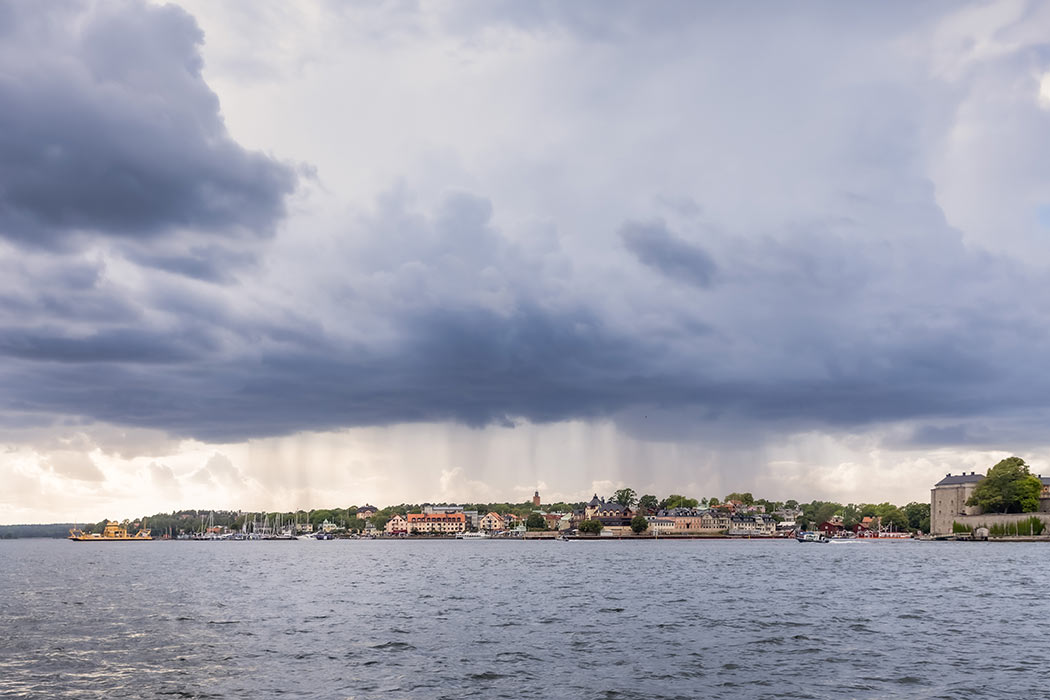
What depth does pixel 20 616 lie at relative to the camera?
168 ft

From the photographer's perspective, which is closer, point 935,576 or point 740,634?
point 740,634

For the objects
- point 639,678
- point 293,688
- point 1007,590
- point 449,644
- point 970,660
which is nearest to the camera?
point 293,688

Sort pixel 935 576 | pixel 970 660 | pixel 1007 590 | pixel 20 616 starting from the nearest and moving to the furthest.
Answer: pixel 970 660 → pixel 20 616 → pixel 1007 590 → pixel 935 576

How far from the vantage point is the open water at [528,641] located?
30.4 meters

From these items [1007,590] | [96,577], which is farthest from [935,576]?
[96,577]

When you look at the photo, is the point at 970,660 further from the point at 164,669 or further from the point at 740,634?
the point at 164,669

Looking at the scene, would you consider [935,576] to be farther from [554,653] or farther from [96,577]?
[96,577]

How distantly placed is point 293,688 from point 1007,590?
62.0 metres

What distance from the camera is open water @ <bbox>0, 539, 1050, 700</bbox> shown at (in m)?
30.4

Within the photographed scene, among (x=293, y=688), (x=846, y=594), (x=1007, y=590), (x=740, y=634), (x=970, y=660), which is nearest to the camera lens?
(x=293, y=688)

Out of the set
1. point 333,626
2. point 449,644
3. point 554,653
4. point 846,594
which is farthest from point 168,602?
point 846,594

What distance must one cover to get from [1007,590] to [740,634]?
39360 mm

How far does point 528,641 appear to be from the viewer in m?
41.4

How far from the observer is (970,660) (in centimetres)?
3588
